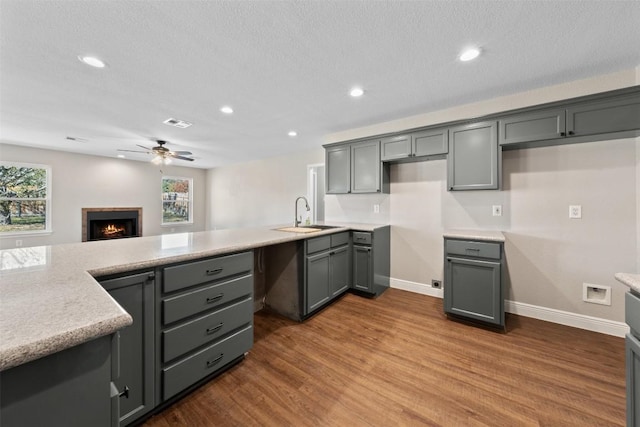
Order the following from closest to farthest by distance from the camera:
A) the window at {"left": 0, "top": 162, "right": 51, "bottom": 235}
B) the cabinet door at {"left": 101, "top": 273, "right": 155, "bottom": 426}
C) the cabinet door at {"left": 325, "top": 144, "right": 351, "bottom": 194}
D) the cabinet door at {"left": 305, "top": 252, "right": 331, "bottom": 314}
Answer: the cabinet door at {"left": 101, "top": 273, "right": 155, "bottom": 426} < the cabinet door at {"left": 305, "top": 252, "right": 331, "bottom": 314} < the cabinet door at {"left": 325, "top": 144, "right": 351, "bottom": 194} < the window at {"left": 0, "top": 162, "right": 51, "bottom": 235}

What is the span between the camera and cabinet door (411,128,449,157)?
117 inches

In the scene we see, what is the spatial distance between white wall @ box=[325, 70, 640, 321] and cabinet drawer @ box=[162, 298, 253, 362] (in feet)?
8.26

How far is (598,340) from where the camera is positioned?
7.43ft

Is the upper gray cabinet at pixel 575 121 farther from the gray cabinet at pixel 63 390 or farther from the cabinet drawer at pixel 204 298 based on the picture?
the gray cabinet at pixel 63 390

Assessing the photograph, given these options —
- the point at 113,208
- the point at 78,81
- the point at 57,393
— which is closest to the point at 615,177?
the point at 57,393

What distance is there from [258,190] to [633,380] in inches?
251

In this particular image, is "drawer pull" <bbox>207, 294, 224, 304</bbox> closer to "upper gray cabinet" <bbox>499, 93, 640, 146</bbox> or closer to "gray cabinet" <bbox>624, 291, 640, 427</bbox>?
"gray cabinet" <bbox>624, 291, 640, 427</bbox>

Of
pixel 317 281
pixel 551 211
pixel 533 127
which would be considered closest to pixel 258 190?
pixel 317 281

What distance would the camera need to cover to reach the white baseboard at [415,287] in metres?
3.34

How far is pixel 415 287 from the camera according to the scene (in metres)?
3.49

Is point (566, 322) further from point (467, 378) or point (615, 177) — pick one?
point (467, 378)

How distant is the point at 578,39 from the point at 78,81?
4214 millimetres

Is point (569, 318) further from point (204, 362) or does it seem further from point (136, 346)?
point (136, 346)

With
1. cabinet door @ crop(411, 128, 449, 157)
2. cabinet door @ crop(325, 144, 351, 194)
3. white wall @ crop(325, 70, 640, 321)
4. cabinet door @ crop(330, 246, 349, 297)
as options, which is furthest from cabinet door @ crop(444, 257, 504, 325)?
cabinet door @ crop(325, 144, 351, 194)
